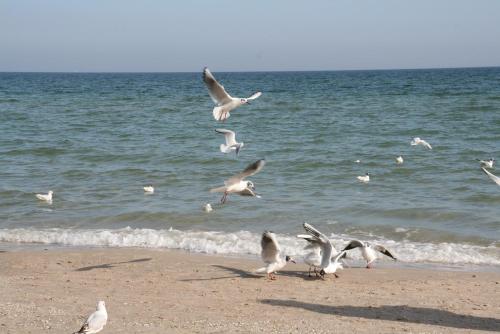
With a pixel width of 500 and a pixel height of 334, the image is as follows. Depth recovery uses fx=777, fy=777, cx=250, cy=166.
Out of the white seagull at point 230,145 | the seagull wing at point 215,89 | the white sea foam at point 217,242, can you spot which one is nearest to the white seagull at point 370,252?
the white sea foam at point 217,242

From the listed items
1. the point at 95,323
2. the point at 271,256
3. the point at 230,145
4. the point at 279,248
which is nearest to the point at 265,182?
the point at 230,145

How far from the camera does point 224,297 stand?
9.12 metres

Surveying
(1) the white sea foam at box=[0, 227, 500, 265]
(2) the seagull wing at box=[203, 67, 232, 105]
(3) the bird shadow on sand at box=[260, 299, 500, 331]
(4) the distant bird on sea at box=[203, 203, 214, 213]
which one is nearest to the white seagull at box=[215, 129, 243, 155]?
(2) the seagull wing at box=[203, 67, 232, 105]

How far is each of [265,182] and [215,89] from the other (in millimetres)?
6732

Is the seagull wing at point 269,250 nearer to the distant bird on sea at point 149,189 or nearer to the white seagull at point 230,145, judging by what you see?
the white seagull at point 230,145

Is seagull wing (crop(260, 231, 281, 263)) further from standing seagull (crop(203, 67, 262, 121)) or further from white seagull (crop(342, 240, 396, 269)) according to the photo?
standing seagull (crop(203, 67, 262, 121))

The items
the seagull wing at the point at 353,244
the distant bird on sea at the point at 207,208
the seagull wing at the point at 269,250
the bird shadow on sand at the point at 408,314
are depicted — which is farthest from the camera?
the distant bird on sea at the point at 207,208

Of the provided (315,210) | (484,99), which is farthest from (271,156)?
(484,99)

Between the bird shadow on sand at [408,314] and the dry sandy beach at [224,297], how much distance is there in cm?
1

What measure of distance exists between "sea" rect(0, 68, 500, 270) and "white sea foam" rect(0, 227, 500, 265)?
27mm

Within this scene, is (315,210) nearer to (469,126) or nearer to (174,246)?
(174,246)

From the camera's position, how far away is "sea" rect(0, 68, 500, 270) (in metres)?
13.0

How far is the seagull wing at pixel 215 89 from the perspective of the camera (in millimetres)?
11328

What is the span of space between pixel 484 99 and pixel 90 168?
2290 cm
